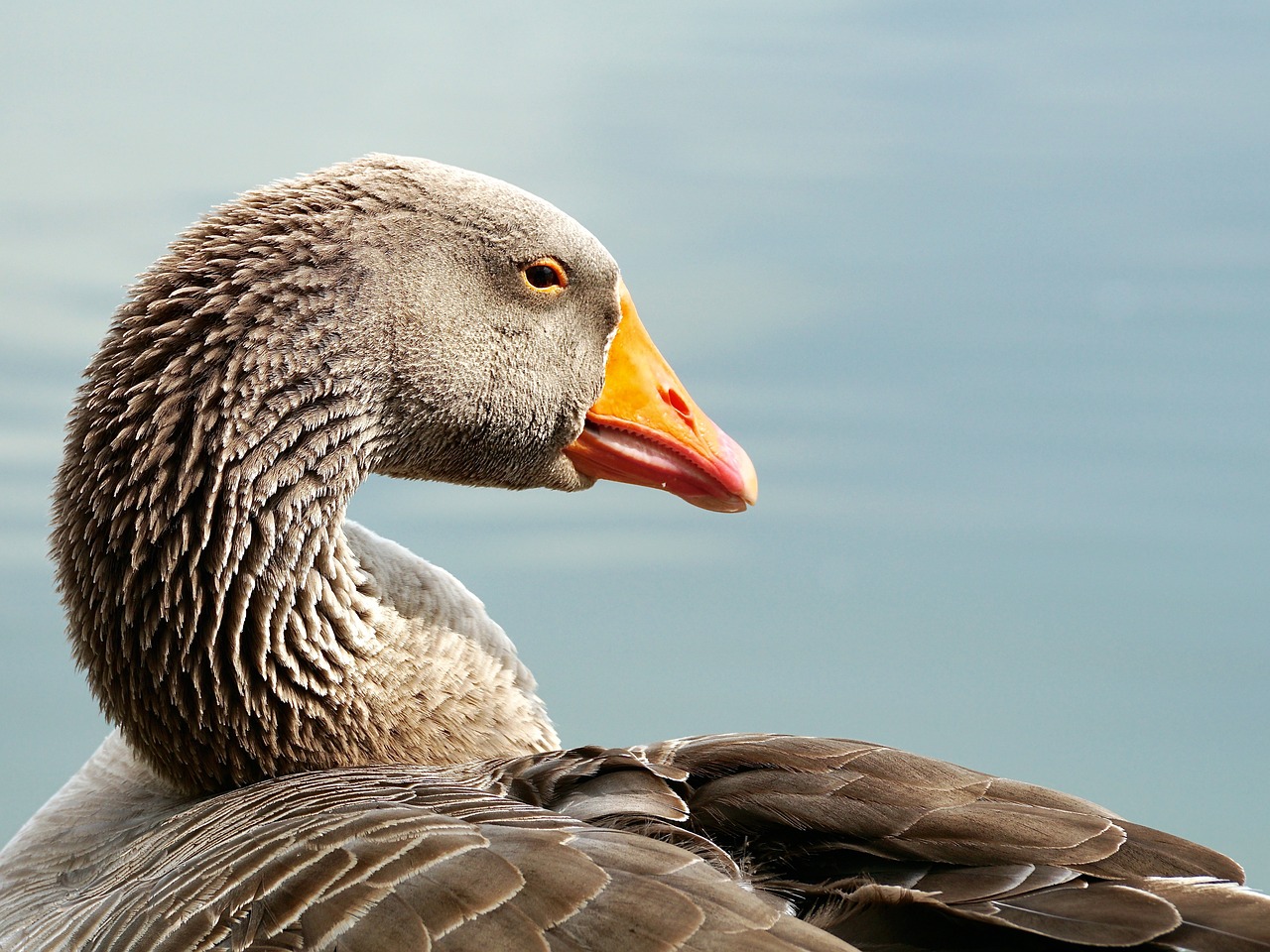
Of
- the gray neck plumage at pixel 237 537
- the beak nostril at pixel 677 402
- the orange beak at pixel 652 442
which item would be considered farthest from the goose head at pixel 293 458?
the beak nostril at pixel 677 402

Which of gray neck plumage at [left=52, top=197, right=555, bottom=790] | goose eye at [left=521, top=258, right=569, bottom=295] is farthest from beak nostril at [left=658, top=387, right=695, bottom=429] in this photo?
gray neck plumage at [left=52, top=197, right=555, bottom=790]

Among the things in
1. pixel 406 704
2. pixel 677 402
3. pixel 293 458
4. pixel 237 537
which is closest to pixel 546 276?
pixel 677 402

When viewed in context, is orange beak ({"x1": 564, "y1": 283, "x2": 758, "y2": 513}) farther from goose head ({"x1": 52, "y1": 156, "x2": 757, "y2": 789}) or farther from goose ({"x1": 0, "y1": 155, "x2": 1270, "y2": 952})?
goose head ({"x1": 52, "y1": 156, "x2": 757, "y2": 789})

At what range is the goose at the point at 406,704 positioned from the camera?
102 inches

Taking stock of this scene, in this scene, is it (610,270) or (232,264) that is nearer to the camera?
(232,264)

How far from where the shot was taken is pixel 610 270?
4.71 m

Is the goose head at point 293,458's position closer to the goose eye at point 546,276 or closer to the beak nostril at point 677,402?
the goose eye at point 546,276

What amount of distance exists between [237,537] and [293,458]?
28 centimetres

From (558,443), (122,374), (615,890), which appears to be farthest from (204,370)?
(615,890)

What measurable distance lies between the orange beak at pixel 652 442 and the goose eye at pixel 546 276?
0.29 meters

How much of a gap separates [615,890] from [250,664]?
1815 mm

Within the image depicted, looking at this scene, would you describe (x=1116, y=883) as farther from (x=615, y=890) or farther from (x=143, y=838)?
(x=143, y=838)

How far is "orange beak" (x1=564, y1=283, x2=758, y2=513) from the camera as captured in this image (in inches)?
186

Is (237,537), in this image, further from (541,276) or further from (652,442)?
(652,442)
